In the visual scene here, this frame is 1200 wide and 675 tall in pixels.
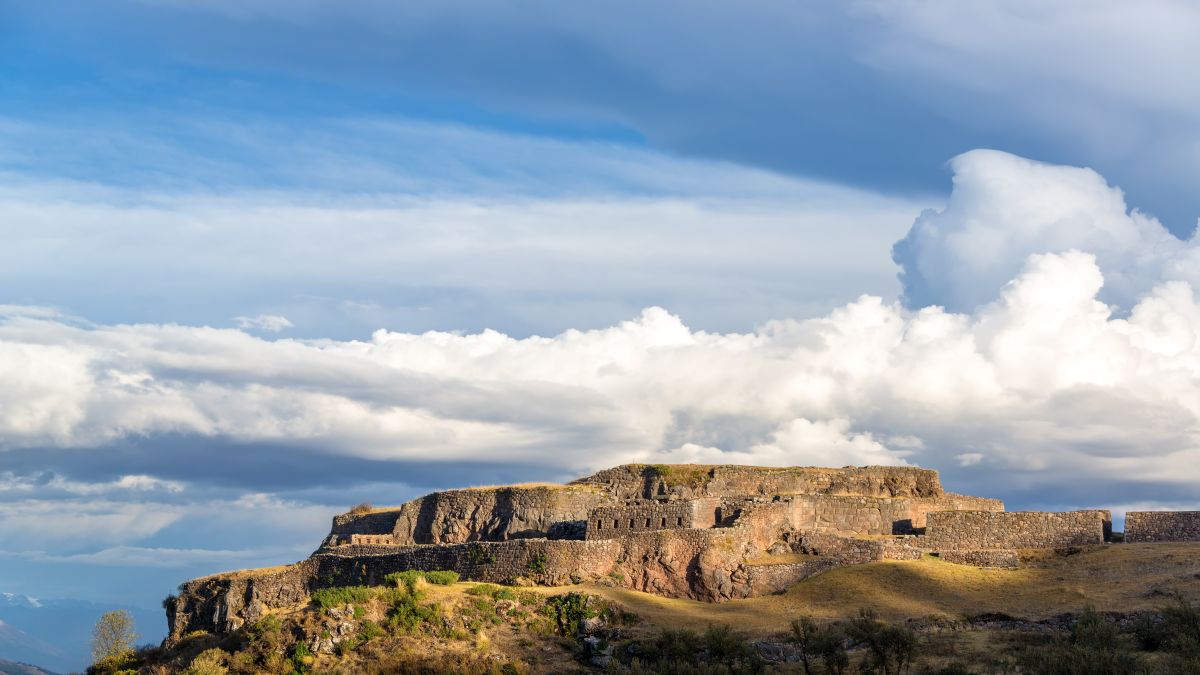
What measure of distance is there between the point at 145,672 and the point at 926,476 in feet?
139

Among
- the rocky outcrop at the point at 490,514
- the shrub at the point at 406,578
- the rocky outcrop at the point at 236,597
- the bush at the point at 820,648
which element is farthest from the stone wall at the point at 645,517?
the rocky outcrop at the point at 236,597

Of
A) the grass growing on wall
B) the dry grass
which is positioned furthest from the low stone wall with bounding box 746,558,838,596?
the grass growing on wall

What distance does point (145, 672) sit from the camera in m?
63.7

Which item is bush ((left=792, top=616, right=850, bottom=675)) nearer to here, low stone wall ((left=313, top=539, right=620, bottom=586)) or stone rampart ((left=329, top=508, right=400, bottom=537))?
low stone wall ((left=313, top=539, right=620, bottom=586))

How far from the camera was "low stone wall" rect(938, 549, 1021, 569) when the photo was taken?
220 feet

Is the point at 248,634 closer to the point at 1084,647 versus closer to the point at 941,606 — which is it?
the point at 941,606

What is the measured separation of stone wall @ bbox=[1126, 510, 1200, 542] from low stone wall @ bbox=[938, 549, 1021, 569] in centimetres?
625

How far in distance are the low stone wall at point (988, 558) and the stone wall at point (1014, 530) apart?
1435 millimetres

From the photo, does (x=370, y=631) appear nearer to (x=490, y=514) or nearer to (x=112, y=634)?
(x=490, y=514)

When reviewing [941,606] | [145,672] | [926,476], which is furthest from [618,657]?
[926,476]

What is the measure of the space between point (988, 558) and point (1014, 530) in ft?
10.3

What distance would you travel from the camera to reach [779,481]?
78.2 m

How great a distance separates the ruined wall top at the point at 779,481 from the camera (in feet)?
256

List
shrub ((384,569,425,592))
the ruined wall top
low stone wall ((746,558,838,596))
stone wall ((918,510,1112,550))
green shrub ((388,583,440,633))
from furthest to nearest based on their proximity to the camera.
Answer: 1. the ruined wall top
2. stone wall ((918,510,1112,550))
3. low stone wall ((746,558,838,596))
4. shrub ((384,569,425,592))
5. green shrub ((388,583,440,633))
